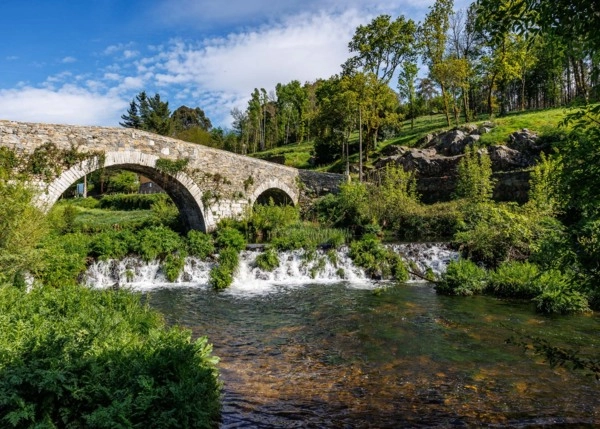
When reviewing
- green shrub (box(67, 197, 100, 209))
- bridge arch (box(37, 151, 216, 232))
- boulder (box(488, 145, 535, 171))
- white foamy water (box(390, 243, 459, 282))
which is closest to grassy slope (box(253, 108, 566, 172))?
boulder (box(488, 145, 535, 171))

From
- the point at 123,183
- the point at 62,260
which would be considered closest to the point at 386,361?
the point at 62,260

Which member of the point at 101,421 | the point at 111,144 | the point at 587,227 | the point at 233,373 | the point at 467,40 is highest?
the point at 467,40

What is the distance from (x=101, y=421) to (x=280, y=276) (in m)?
10.8

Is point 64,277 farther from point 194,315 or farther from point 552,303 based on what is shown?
point 552,303

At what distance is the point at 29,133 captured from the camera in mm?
13242

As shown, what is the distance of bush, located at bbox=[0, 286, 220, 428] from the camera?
320 centimetres

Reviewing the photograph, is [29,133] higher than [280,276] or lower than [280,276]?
higher

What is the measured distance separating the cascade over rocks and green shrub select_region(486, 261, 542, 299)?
37.4 ft

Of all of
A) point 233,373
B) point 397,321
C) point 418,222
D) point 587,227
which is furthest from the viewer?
point 418,222

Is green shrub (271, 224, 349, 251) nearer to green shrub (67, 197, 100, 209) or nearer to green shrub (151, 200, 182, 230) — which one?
green shrub (151, 200, 182, 230)

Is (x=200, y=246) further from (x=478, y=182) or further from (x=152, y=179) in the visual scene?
(x=478, y=182)

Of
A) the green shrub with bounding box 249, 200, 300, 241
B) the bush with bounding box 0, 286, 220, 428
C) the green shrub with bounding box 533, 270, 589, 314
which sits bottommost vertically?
the green shrub with bounding box 533, 270, 589, 314

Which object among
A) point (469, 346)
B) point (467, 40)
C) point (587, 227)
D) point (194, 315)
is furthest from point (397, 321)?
point (467, 40)

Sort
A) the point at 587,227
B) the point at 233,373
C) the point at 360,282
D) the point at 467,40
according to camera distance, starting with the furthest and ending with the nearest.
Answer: the point at 467,40 → the point at 360,282 → the point at 233,373 → the point at 587,227
